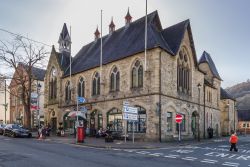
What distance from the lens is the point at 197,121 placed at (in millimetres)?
39688

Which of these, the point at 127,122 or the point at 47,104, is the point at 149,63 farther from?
the point at 47,104

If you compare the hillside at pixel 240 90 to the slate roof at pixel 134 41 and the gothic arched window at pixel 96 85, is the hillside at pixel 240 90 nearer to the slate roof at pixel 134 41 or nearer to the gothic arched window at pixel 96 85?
the slate roof at pixel 134 41

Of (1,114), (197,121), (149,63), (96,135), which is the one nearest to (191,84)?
(197,121)

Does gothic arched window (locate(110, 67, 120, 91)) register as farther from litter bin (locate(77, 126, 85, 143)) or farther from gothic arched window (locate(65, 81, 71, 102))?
litter bin (locate(77, 126, 85, 143))

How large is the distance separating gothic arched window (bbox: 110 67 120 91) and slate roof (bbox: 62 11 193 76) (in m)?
1.43

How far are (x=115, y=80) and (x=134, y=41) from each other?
199 inches

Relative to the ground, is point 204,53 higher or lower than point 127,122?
higher

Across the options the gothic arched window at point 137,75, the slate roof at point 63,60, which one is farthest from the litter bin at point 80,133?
the slate roof at point 63,60

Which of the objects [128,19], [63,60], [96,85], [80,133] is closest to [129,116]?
[80,133]

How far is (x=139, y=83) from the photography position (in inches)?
1271

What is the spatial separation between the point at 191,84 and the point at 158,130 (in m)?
10.7

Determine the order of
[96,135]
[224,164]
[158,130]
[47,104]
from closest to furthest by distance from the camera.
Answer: [224,164], [158,130], [96,135], [47,104]

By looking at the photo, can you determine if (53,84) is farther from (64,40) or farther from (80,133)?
(80,133)

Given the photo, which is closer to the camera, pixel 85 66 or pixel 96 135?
pixel 96 135
